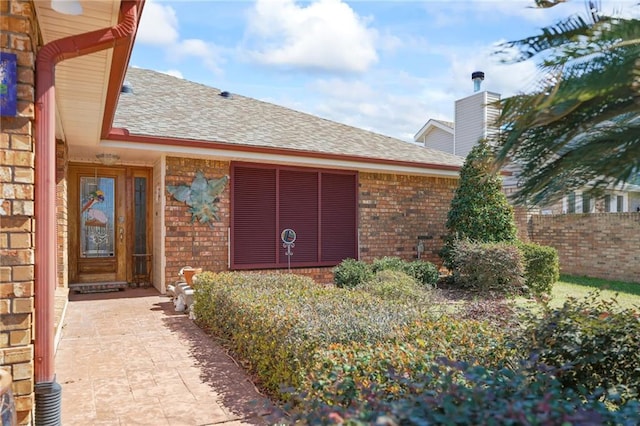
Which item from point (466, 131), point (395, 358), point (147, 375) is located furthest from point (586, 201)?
point (466, 131)

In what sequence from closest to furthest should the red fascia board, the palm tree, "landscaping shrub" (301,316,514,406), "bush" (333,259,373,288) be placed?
the palm tree → "landscaping shrub" (301,316,514,406) → the red fascia board → "bush" (333,259,373,288)

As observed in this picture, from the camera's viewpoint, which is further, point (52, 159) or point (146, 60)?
point (146, 60)

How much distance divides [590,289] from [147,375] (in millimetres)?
9421

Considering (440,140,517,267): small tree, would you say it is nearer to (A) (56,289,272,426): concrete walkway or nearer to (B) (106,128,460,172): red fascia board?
(B) (106,128,460,172): red fascia board

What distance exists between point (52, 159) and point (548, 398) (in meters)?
3.10

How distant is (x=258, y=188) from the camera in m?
9.20

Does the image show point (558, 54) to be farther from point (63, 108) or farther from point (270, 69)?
point (270, 69)

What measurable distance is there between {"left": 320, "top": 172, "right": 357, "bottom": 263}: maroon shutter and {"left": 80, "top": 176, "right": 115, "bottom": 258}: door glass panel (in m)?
4.29

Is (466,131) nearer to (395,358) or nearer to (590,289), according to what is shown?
(590,289)

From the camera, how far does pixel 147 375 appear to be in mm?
4348

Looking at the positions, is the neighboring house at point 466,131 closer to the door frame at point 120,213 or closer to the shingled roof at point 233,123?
the shingled roof at point 233,123

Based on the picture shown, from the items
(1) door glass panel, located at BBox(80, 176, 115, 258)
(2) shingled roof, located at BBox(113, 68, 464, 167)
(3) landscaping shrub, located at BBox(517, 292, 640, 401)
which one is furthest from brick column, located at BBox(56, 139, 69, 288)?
(3) landscaping shrub, located at BBox(517, 292, 640, 401)

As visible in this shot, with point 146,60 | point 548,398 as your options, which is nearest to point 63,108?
point 548,398

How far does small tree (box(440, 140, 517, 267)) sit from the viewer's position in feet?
32.2
